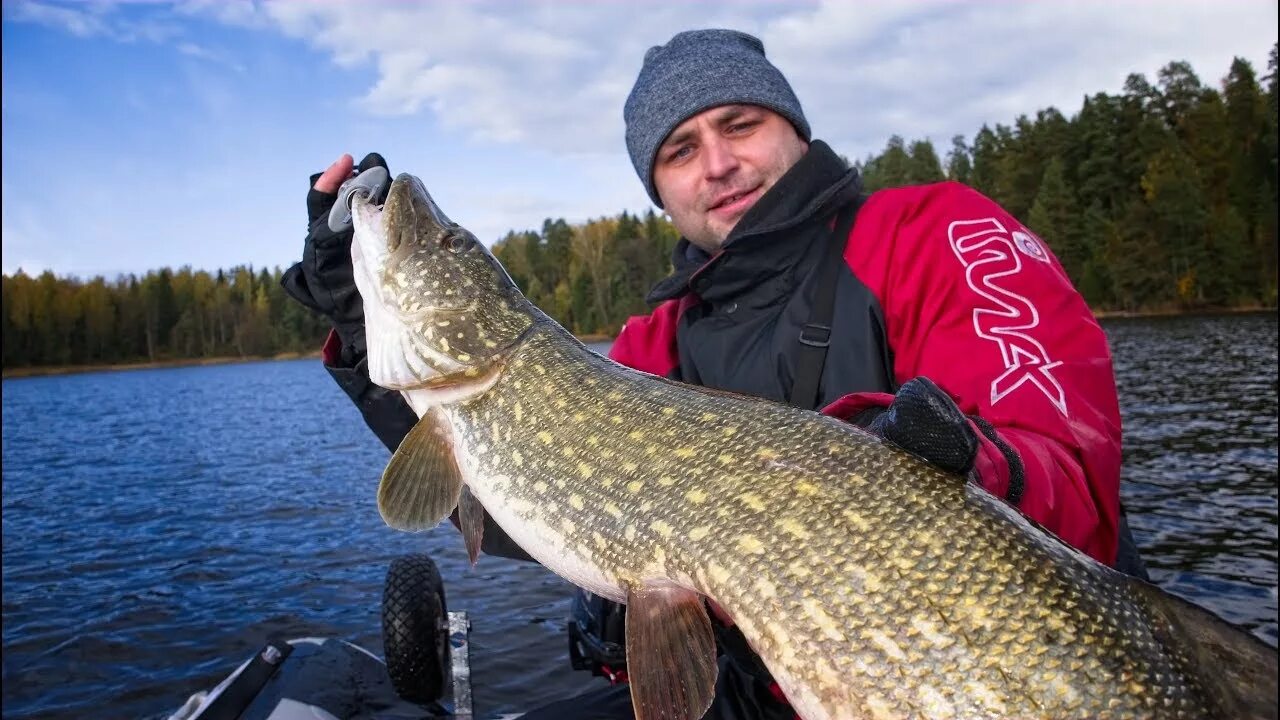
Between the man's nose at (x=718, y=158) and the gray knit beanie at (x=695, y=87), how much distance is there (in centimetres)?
15

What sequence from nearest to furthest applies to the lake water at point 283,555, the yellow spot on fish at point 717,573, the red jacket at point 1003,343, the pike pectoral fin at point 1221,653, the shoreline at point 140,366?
the pike pectoral fin at point 1221,653, the yellow spot on fish at point 717,573, the red jacket at point 1003,343, the lake water at point 283,555, the shoreline at point 140,366

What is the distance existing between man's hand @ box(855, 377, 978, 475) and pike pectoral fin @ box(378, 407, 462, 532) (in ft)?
4.89

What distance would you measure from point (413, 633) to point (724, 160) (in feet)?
9.43

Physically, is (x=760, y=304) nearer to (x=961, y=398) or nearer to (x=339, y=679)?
(x=961, y=398)

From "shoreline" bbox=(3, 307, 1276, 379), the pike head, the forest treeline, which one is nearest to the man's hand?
the pike head

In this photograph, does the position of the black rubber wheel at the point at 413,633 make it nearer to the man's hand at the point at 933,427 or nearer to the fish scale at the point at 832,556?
the fish scale at the point at 832,556

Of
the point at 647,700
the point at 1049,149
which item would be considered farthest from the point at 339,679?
the point at 1049,149

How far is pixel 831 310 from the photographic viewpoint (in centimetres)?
271

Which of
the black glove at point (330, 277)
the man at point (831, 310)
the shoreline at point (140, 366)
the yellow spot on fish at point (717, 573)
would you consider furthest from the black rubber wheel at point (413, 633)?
the shoreline at point (140, 366)

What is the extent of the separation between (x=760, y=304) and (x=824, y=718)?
5.44 ft

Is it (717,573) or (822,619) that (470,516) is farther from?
(822,619)

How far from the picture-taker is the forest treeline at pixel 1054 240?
45.0 metres

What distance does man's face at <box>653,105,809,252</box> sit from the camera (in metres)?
3.21

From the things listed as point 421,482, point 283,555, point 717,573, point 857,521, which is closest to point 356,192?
point 421,482
